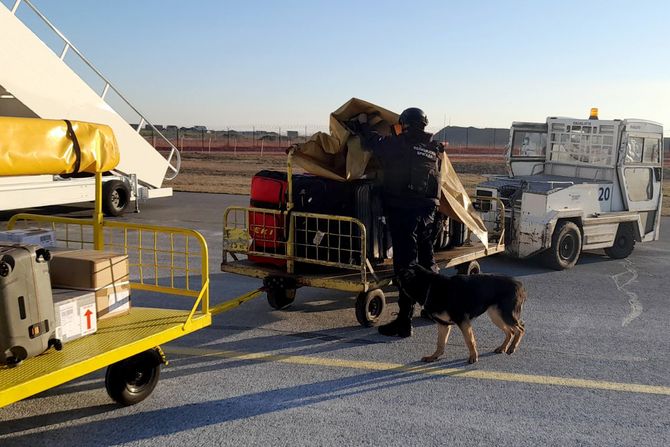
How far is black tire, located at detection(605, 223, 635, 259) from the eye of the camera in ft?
35.0

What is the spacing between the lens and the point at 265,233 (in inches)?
255

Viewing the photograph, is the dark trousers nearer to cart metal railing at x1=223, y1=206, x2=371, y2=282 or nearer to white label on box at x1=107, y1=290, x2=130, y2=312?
cart metal railing at x1=223, y1=206, x2=371, y2=282

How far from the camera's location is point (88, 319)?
414 centimetres

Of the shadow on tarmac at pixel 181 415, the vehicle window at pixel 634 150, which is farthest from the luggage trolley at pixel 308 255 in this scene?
the vehicle window at pixel 634 150

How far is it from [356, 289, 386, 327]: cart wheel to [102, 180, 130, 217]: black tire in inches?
385

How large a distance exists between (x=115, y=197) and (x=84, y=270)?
1107 cm

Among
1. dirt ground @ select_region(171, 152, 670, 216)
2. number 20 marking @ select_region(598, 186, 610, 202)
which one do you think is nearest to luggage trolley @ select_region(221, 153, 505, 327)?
number 20 marking @ select_region(598, 186, 610, 202)

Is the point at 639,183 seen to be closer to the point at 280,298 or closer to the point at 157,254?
the point at 280,298

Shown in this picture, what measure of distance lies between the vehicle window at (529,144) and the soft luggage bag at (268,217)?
6.35m

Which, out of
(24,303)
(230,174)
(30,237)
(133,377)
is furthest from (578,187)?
(230,174)

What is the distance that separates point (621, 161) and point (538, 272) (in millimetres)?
2541

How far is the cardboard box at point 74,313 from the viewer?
392cm

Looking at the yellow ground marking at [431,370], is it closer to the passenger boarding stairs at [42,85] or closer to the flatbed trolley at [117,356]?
the flatbed trolley at [117,356]

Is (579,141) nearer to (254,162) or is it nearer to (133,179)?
(133,179)
